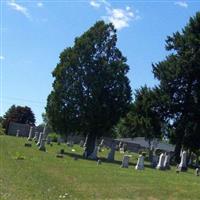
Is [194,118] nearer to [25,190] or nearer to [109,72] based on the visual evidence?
[109,72]

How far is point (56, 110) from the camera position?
152ft

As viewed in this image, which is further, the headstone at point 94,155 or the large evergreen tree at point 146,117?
the large evergreen tree at point 146,117

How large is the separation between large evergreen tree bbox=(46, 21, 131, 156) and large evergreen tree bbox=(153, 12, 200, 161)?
6.93 meters

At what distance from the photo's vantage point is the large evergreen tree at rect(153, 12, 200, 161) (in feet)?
168

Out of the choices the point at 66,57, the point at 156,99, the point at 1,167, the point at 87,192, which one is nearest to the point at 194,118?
the point at 156,99

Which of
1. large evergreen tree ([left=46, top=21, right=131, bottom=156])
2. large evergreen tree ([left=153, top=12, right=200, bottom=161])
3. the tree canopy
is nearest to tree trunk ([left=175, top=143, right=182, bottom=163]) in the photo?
large evergreen tree ([left=153, top=12, right=200, bottom=161])

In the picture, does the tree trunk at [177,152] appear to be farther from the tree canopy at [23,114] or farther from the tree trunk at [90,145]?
the tree canopy at [23,114]

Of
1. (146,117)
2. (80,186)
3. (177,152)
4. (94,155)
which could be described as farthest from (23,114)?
(80,186)

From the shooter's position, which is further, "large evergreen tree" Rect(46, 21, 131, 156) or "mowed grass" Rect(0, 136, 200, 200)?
"large evergreen tree" Rect(46, 21, 131, 156)

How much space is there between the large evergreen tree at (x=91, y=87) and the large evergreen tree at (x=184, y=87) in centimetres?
693

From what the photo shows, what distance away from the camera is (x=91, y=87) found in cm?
4609

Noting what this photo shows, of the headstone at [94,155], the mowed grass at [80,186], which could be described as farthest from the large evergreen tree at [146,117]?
the mowed grass at [80,186]

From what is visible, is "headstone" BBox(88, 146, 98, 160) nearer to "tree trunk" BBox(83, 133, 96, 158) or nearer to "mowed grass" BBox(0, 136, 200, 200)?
"tree trunk" BBox(83, 133, 96, 158)

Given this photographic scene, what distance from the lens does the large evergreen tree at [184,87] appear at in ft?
168
